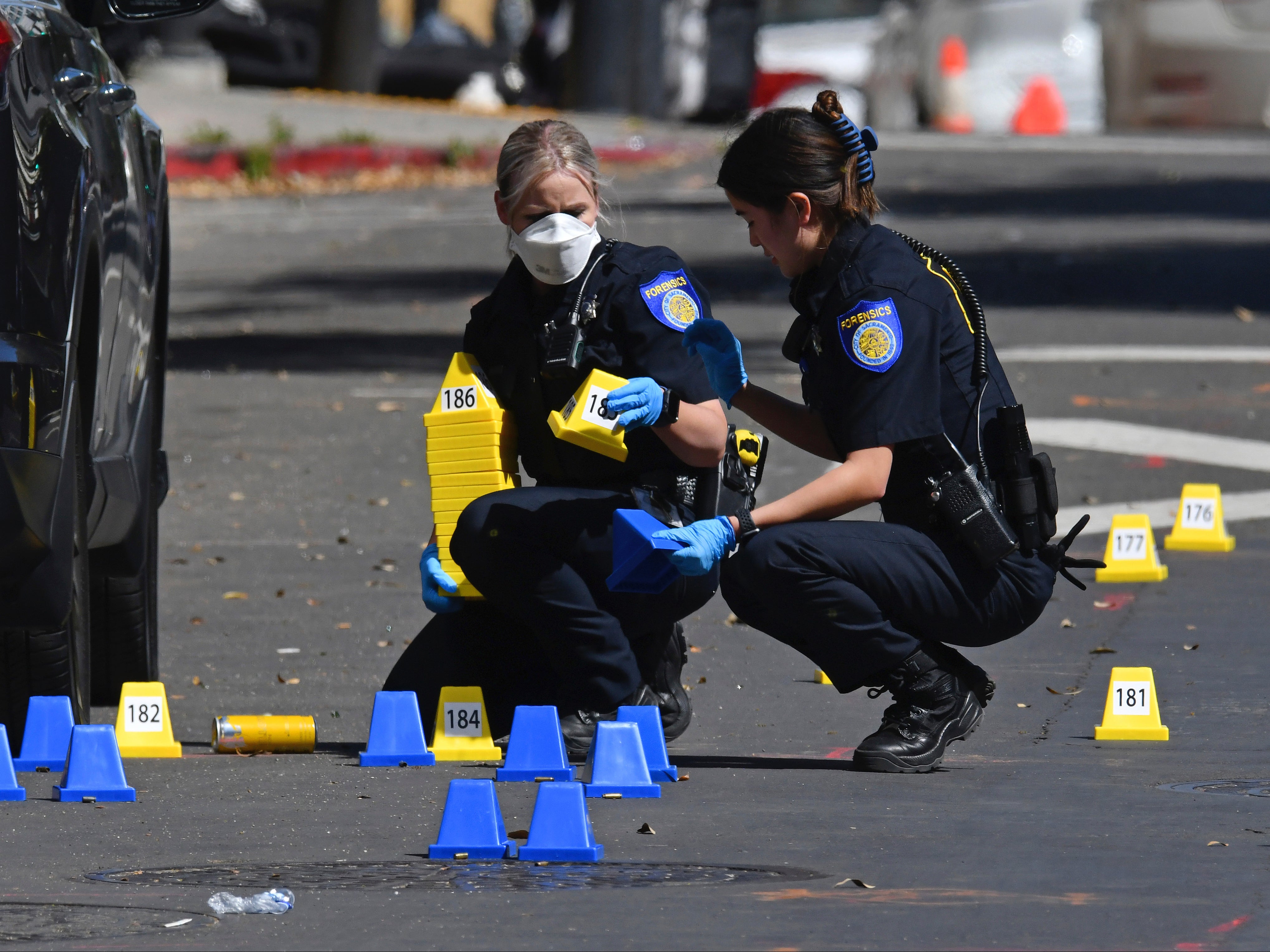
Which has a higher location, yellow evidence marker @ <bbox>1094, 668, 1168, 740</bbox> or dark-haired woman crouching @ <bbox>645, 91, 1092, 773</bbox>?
dark-haired woman crouching @ <bbox>645, 91, 1092, 773</bbox>

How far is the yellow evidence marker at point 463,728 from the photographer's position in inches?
226

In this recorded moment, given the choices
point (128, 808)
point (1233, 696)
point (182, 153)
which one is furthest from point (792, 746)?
point (182, 153)

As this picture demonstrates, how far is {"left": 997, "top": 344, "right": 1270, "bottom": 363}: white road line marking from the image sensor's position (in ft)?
43.3

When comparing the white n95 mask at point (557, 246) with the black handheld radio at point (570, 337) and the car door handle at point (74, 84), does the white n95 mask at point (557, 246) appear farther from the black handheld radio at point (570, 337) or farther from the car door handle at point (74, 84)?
the car door handle at point (74, 84)

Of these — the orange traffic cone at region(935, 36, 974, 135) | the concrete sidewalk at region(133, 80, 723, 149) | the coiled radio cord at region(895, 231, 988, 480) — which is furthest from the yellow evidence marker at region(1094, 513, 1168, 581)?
the orange traffic cone at region(935, 36, 974, 135)

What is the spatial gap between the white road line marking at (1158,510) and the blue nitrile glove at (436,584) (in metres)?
3.61

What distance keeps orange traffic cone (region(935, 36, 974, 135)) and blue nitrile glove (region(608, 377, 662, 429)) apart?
22.8 metres

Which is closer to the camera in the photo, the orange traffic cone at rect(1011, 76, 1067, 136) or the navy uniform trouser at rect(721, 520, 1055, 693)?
the navy uniform trouser at rect(721, 520, 1055, 693)

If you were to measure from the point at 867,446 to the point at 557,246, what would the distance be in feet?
2.78

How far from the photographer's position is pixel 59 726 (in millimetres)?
5504

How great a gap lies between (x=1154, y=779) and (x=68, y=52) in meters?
2.86

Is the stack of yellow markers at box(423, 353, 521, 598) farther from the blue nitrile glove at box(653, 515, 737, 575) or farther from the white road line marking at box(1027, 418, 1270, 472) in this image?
the white road line marking at box(1027, 418, 1270, 472)

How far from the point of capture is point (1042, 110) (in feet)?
94.5

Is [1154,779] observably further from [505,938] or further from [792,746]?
[505,938]
